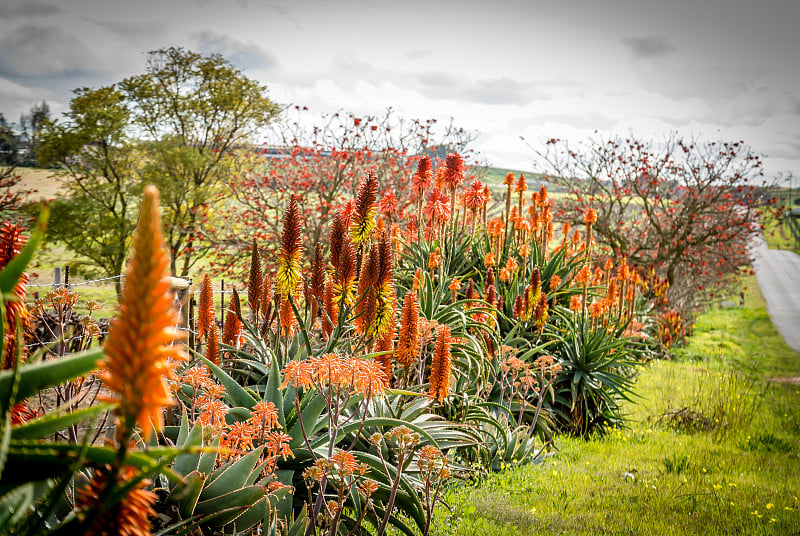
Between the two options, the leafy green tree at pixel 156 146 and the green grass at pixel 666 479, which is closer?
the green grass at pixel 666 479

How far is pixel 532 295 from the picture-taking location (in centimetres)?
599

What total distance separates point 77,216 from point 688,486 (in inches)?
639

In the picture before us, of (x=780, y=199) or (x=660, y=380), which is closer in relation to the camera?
(x=660, y=380)

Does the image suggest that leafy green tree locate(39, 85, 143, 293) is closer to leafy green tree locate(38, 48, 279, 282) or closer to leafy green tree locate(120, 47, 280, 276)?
leafy green tree locate(38, 48, 279, 282)

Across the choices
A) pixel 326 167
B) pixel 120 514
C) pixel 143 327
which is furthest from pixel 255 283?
pixel 326 167

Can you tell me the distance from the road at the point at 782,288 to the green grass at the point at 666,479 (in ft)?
37.2

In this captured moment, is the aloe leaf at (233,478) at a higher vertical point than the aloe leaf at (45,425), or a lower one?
lower

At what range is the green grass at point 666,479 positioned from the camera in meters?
3.98

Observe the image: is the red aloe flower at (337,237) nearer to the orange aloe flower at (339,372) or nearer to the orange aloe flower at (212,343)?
the orange aloe flower at (339,372)

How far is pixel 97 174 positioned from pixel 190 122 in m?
3.52

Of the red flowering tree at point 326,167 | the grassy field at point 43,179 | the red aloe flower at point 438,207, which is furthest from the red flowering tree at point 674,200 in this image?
the grassy field at point 43,179

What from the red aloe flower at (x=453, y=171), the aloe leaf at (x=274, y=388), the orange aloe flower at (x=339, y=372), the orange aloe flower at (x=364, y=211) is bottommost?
the aloe leaf at (x=274, y=388)

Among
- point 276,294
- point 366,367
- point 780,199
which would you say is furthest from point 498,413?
point 780,199

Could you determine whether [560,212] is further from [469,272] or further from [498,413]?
[498,413]
